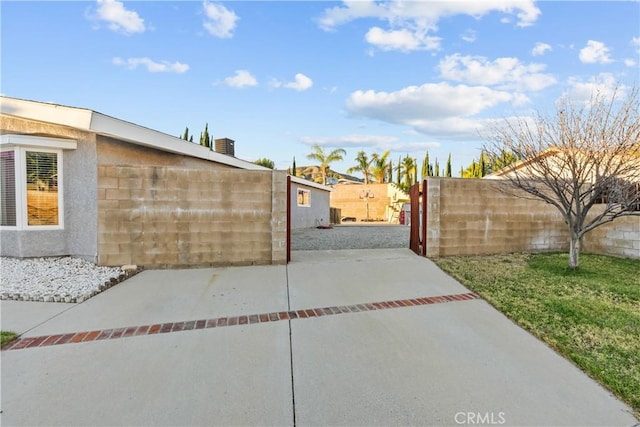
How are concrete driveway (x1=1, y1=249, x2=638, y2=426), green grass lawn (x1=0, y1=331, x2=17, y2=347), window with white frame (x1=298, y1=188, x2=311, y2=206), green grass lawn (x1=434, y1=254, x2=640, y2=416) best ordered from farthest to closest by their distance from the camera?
window with white frame (x1=298, y1=188, x2=311, y2=206)
green grass lawn (x1=0, y1=331, x2=17, y2=347)
green grass lawn (x1=434, y1=254, x2=640, y2=416)
concrete driveway (x1=1, y1=249, x2=638, y2=426)

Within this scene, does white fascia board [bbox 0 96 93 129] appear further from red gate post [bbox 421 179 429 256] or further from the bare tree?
the bare tree

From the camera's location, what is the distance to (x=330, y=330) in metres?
3.77

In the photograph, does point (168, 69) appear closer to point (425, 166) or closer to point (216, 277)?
point (216, 277)

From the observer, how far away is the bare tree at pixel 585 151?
6145 mm

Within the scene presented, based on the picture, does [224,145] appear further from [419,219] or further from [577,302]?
[577,302]

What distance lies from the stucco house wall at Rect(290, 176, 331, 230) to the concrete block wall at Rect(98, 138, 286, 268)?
27.1 feet

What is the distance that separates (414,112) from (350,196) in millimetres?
16039

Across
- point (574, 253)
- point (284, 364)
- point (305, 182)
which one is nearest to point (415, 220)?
point (574, 253)

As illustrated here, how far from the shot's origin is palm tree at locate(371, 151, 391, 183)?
3366 centimetres

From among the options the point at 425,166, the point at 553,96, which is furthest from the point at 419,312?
the point at 425,166

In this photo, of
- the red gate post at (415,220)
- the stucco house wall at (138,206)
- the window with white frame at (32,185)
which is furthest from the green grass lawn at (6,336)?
the red gate post at (415,220)

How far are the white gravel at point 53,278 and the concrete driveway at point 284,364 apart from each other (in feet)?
0.91

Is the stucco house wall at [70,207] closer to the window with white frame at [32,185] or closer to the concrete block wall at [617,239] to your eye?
the window with white frame at [32,185]

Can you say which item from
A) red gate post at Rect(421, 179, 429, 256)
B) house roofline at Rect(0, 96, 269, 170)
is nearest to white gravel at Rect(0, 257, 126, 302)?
house roofline at Rect(0, 96, 269, 170)
